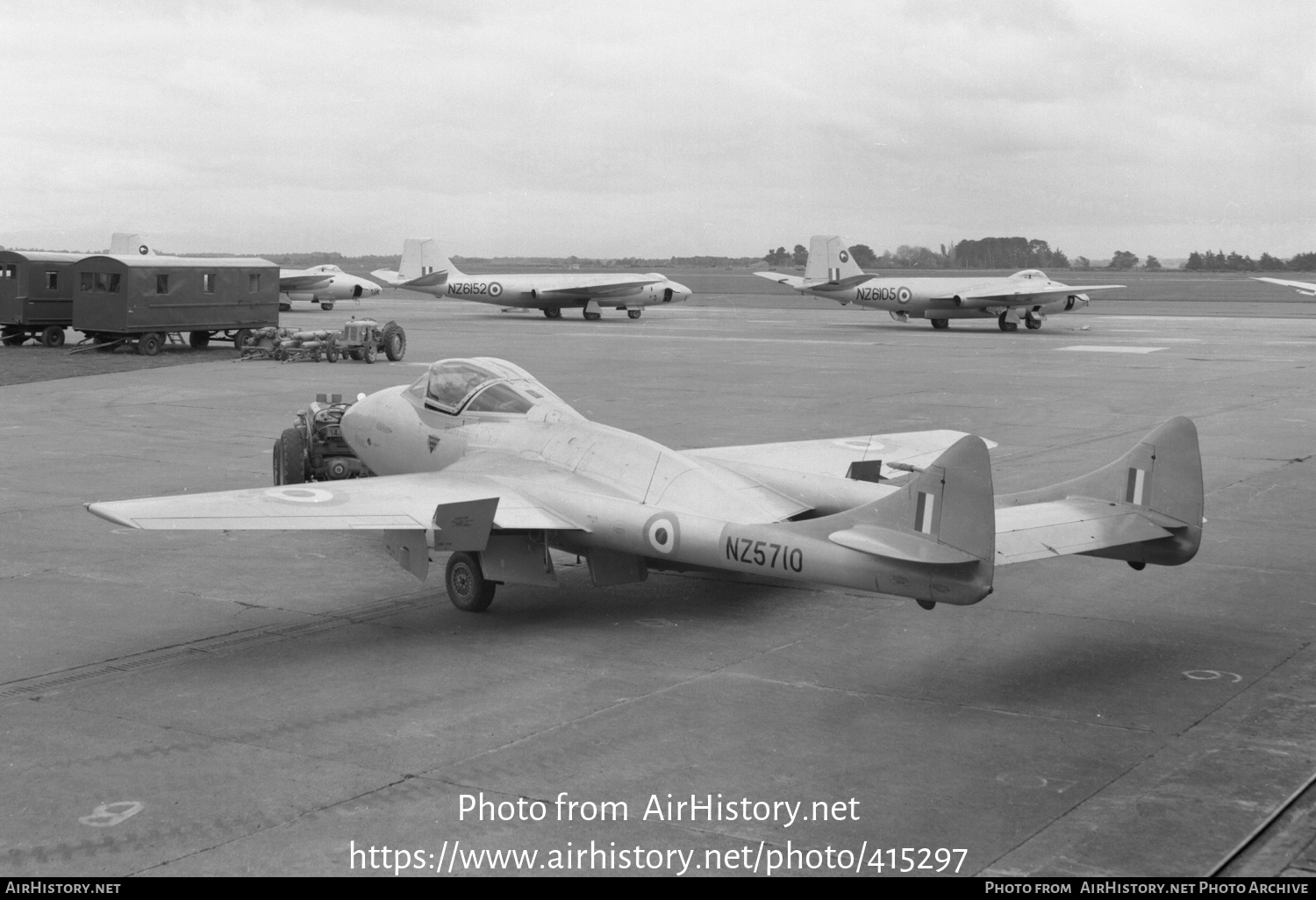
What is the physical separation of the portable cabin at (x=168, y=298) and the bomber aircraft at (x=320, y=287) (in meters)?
25.8

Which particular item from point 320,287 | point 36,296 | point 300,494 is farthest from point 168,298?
point 300,494

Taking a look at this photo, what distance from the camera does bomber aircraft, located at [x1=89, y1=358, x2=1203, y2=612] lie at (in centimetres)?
905

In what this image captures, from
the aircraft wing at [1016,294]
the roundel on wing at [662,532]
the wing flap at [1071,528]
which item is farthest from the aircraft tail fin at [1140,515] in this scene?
the aircraft wing at [1016,294]

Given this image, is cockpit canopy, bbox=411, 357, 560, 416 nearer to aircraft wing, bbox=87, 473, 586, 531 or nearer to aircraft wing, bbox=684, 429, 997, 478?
aircraft wing, bbox=87, 473, 586, 531

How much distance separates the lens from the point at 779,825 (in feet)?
22.1

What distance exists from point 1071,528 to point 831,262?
52.6 m

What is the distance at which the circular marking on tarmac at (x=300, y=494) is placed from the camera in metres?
10.8

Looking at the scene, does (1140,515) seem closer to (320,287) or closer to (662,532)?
(662,532)

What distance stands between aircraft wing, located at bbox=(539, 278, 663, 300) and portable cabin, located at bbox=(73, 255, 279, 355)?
840 inches

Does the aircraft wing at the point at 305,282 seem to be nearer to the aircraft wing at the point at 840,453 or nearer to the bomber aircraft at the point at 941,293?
the bomber aircraft at the point at 941,293

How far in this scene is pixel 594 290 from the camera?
207 feet

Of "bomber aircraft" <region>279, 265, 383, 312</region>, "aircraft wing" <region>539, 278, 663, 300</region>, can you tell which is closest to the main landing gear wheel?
"aircraft wing" <region>539, 278, 663, 300</region>

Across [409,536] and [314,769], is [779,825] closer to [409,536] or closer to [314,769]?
[314,769]
